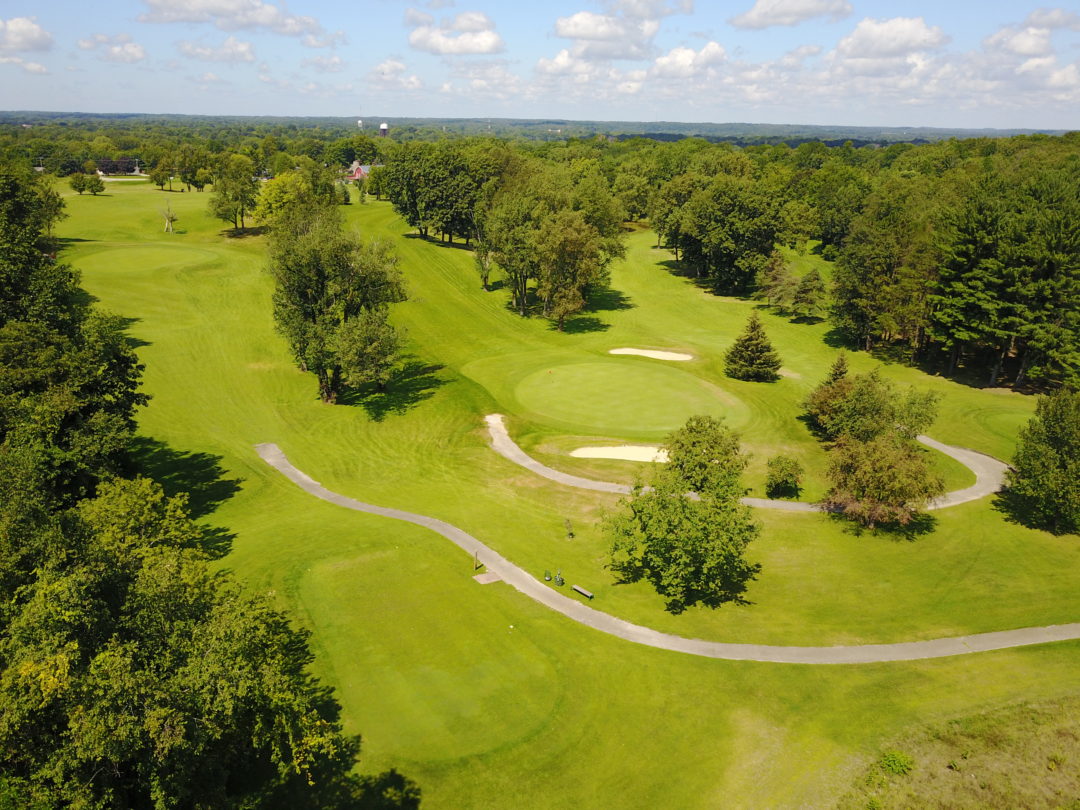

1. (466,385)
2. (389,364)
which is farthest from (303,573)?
(466,385)

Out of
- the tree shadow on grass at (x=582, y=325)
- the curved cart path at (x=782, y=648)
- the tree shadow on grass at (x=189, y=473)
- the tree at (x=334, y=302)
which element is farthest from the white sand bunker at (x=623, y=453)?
the tree shadow on grass at (x=582, y=325)

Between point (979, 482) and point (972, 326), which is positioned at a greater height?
point (972, 326)

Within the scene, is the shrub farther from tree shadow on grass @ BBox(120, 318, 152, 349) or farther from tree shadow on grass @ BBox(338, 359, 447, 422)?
tree shadow on grass @ BBox(120, 318, 152, 349)

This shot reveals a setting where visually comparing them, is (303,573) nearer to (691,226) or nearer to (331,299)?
(331,299)

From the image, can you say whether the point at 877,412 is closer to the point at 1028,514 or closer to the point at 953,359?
the point at 1028,514

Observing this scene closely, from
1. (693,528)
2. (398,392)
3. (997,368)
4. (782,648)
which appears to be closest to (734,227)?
(997,368)
